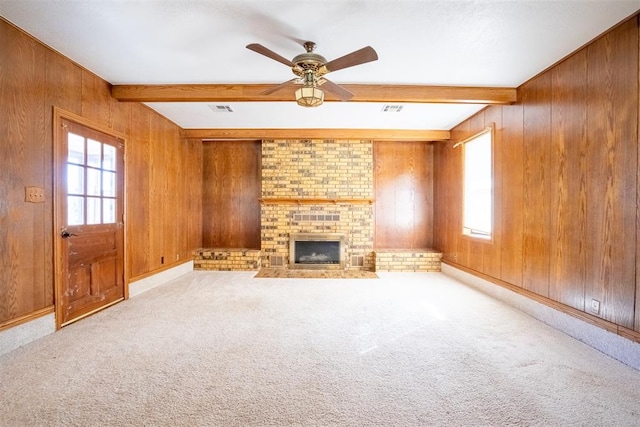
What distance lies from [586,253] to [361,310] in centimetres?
223

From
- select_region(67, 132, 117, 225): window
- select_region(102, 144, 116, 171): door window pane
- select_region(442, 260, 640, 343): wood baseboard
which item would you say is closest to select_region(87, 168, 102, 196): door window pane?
select_region(67, 132, 117, 225): window

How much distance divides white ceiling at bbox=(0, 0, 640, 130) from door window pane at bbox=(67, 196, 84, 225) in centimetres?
144

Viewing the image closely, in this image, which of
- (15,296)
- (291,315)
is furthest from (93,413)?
(291,315)

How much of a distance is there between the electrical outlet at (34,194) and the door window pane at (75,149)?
1.46 ft

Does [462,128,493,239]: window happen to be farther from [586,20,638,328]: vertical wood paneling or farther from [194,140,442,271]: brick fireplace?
[586,20,638,328]: vertical wood paneling

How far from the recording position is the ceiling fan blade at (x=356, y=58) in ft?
6.89

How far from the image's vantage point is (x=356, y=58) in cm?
220

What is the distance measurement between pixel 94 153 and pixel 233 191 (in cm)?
278

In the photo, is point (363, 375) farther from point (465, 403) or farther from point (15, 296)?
point (15, 296)

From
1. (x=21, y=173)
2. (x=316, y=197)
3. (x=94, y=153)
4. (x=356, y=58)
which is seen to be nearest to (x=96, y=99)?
(x=94, y=153)

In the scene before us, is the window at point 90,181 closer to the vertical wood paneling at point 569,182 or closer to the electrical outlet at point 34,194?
the electrical outlet at point 34,194

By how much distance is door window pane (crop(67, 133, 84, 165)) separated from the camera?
2838 millimetres

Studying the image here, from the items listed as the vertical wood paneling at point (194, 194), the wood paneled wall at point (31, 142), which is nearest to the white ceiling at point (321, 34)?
the wood paneled wall at point (31, 142)

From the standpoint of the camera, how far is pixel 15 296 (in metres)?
2.32
